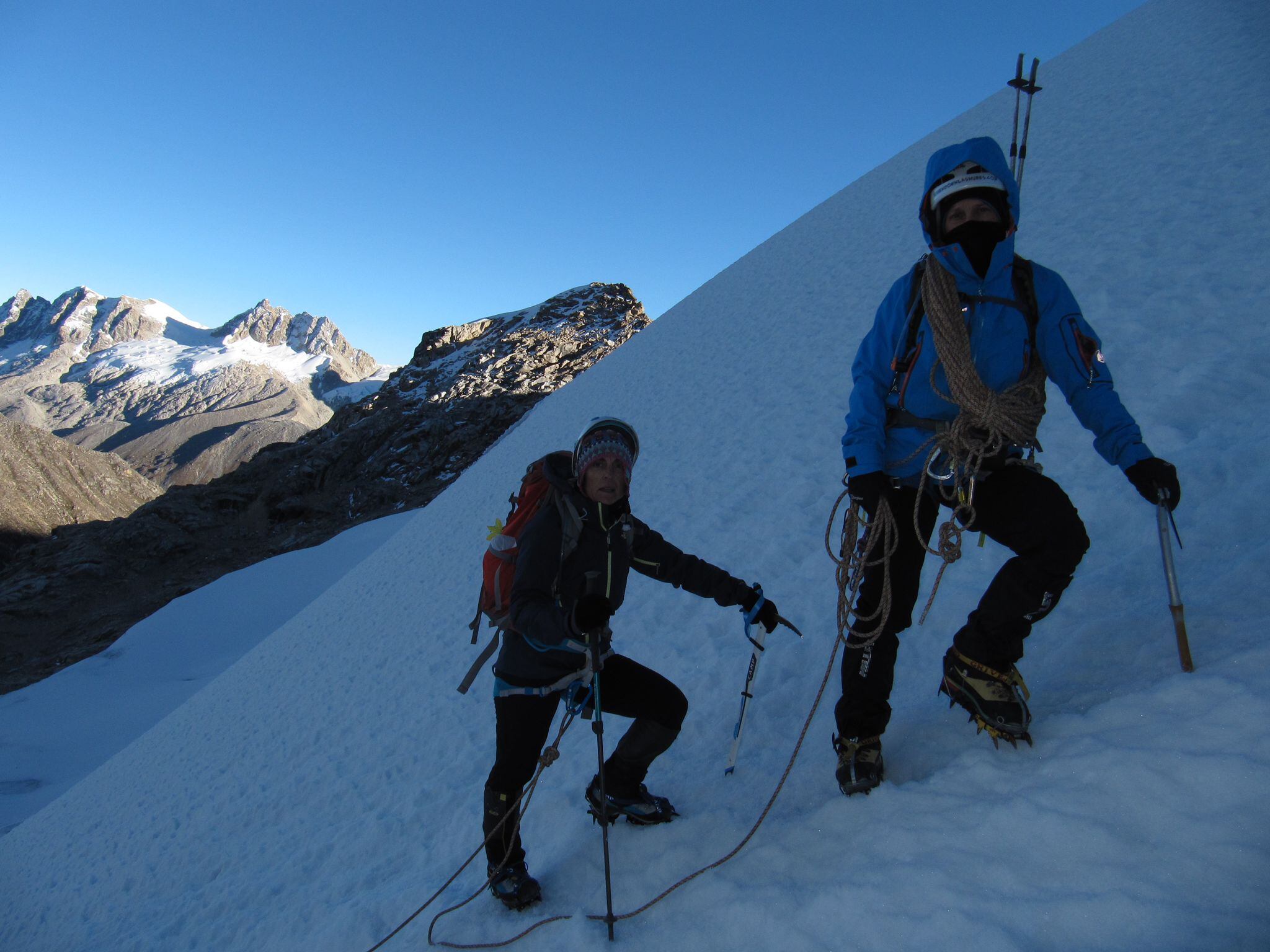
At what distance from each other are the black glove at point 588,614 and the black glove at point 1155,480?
184 centimetres

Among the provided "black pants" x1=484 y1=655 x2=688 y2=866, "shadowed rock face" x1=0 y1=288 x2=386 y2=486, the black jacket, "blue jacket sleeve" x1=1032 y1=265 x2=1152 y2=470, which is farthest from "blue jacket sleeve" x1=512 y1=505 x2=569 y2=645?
"shadowed rock face" x1=0 y1=288 x2=386 y2=486

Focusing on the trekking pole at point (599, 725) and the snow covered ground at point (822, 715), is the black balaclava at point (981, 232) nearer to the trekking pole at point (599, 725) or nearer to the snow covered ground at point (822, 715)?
the snow covered ground at point (822, 715)

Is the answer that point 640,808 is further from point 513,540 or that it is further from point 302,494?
point 302,494

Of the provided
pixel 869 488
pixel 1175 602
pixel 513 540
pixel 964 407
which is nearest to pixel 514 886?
pixel 513 540

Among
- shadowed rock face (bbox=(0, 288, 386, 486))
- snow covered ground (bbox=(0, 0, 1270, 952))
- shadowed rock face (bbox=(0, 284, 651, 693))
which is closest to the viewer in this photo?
snow covered ground (bbox=(0, 0, 1270, 952))

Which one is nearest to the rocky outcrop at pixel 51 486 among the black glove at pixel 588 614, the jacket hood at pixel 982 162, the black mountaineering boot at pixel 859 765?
the black glove at pixel 588 614

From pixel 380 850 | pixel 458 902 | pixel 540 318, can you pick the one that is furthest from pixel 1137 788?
pixel 540 318

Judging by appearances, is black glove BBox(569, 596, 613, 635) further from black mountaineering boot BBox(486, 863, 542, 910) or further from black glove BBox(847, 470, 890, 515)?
black mountaineering boot BBox(486, 863, 542, 910)

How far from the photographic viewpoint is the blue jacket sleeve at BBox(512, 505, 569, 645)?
8.55 feet

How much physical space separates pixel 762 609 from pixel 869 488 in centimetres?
91

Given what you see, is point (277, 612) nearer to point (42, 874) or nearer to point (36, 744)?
point (36, 744)

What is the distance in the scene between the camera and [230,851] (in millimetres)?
5898

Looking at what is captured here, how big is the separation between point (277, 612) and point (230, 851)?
52.3 ft

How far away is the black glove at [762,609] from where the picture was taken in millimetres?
3100
